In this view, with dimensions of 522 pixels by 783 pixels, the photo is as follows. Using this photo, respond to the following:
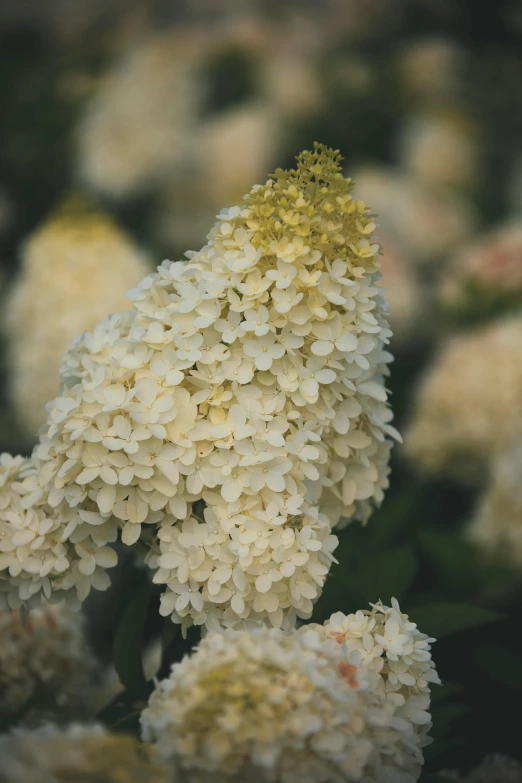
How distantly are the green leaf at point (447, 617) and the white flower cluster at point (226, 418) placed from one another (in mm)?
278

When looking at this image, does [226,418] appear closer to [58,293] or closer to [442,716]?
[442,716]

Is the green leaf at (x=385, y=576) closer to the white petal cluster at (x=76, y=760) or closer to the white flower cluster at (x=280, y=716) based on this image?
the white flower cluster at (x=280, y=716)

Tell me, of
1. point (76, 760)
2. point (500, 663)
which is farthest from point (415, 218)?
point (76, 760)

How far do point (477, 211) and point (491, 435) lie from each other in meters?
2.29

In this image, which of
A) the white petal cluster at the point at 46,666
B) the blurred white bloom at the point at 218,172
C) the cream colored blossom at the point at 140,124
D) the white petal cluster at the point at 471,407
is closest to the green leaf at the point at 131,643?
the white petal cluster at the point at 46,666

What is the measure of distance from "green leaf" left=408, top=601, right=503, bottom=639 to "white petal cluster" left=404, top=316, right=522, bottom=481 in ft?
2.85

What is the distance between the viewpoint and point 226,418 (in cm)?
125

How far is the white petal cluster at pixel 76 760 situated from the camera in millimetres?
884

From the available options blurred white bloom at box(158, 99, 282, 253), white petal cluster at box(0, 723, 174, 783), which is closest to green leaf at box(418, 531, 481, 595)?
white petal cluster at box(0, 723, 174, 783)

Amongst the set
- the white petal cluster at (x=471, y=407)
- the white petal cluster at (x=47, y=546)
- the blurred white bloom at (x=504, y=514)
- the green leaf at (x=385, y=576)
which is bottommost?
the white petal cluster at (x=47, y=546)

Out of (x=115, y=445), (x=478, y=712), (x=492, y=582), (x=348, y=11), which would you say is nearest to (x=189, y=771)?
(x=115, y=445)

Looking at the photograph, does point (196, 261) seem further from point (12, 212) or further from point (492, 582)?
point (12, 212)

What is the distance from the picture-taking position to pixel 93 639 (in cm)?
204

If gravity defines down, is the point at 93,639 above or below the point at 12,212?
below
